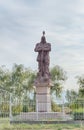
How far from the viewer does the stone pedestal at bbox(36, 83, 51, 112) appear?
22.5 metres

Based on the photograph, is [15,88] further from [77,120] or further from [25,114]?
[77,120]

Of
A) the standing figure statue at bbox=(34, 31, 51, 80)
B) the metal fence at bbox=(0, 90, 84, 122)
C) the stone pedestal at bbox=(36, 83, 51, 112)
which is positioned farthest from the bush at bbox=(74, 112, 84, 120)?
the standing figure statue at bbox=(34, 31, 51, 80)

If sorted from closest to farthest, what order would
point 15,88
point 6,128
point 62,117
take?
point 6,128
point 62,117
point 15,88

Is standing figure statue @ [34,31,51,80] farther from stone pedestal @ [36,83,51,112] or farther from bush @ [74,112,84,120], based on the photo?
bush @ [74,112,84,120]

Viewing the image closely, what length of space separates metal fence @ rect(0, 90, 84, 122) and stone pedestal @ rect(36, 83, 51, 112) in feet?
1.00

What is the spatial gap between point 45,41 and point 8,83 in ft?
59.6

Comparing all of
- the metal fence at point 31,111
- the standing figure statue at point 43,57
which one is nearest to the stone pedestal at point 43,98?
the metal fence at point 31,111

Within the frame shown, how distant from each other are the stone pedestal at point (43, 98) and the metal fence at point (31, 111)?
0.30 meters

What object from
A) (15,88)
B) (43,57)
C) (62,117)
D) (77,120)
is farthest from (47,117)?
(15,88)

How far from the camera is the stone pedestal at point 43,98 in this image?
884 inches

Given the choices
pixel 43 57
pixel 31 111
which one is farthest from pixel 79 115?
pixel 43 57

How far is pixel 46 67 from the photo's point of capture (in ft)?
78.0

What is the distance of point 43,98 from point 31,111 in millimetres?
1350

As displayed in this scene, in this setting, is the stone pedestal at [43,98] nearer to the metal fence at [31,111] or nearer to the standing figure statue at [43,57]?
the metal fence at [31,111]
